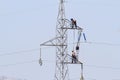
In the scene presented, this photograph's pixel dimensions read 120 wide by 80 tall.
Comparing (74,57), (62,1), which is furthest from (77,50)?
(62,1)

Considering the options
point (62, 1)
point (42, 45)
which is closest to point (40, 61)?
point (42, 45)

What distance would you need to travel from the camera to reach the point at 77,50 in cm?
5616

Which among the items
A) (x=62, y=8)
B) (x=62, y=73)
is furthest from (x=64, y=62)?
(x=62, y=8)

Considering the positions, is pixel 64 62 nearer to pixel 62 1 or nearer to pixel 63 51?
pixel 63 51

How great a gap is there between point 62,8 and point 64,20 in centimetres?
102

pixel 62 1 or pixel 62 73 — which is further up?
pixel 62 1

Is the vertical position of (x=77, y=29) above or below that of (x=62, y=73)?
above

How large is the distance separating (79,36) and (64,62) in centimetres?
→ 245

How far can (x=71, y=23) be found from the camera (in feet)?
184

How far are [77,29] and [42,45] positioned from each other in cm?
305

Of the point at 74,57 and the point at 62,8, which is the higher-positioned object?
the point at 62,8

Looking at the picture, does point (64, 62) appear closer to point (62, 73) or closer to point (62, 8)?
point (62, 73)

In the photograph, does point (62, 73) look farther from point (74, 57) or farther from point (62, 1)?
point (62, 1)

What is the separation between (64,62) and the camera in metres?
56.0
